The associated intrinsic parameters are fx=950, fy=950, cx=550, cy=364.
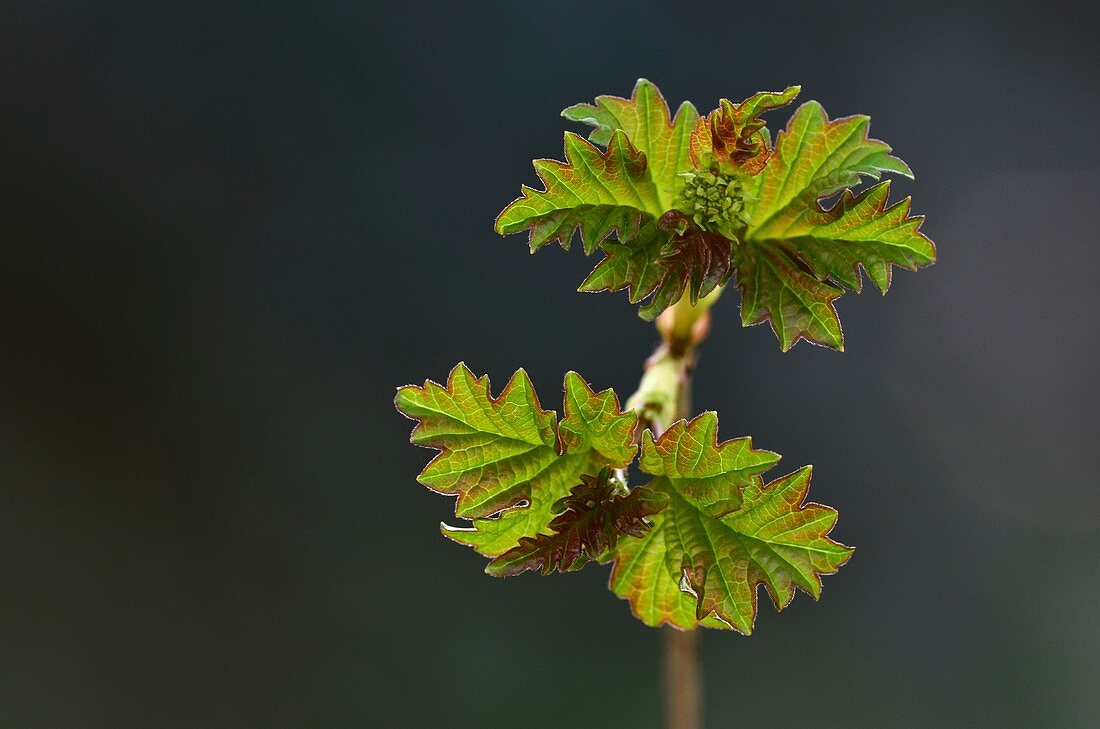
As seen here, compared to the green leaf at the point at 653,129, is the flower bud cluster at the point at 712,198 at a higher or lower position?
lower

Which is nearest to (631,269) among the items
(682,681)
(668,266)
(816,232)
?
(668,266)

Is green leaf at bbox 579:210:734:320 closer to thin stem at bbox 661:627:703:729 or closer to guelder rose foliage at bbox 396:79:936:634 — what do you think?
guelder rose foliage at bbox 396:79:936:634

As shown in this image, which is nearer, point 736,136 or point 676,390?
point 736,136

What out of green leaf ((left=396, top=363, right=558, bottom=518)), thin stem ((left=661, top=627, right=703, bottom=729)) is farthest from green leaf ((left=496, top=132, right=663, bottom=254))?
thin stem ((left=661, top=627, right=703, bottom=729))

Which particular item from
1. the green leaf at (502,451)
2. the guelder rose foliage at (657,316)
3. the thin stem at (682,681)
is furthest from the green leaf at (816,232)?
the thin stem at (682,681)

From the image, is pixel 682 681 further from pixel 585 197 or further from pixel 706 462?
pixel 585 197

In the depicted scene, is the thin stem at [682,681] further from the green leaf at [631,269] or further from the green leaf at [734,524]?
the green leaf at [631,269]
